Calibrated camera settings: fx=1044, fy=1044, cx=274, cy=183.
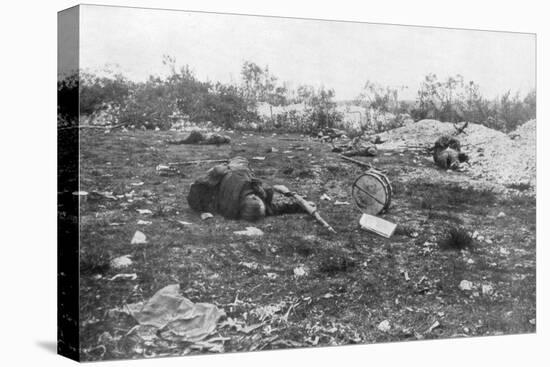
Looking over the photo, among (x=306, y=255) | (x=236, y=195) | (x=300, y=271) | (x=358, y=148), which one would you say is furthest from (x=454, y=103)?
(x=236, y=195)

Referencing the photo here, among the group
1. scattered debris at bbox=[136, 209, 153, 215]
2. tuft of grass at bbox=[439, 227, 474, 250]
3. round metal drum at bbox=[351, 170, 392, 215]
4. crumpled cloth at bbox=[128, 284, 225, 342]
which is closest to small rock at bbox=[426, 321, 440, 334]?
tuft of grass at bbox=[439, 227, 474, 250]

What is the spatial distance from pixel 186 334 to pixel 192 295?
1.27 ft

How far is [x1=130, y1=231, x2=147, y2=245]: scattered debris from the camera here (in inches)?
403

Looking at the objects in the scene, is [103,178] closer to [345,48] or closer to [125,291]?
[125,291]

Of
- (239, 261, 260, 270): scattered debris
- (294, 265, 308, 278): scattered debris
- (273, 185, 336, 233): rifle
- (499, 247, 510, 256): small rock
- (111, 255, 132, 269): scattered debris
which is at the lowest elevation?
(294, 265, 308, 278): scattered debris

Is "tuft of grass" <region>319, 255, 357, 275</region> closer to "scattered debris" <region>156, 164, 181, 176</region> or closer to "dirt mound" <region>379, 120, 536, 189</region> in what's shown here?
"dirt mound" <region>379, 120, 536, 189</region>

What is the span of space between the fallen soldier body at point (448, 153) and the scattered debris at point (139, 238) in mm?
3656

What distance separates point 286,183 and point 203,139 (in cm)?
103

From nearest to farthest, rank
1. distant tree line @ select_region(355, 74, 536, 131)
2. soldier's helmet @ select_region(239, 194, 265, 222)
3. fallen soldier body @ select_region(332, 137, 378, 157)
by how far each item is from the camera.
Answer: soldier's helmet @ select_region(239, 194, 265, 222) → fallen soldier body @ select_region(332, 137, 378, 157) → distant tree line @ select_region(355, 74, 536, 131)

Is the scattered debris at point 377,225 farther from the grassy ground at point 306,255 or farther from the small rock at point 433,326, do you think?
the small rock at point 433,326

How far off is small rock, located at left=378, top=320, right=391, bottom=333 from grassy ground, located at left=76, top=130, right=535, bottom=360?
0.04 meters

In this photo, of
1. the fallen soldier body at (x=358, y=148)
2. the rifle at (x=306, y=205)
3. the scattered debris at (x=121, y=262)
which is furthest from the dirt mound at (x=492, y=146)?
the scattered debris at (x=121, y=262)

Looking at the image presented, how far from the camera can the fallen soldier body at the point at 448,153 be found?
12000 millimetres

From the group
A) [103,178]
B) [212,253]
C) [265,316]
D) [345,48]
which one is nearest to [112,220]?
[103,178]
